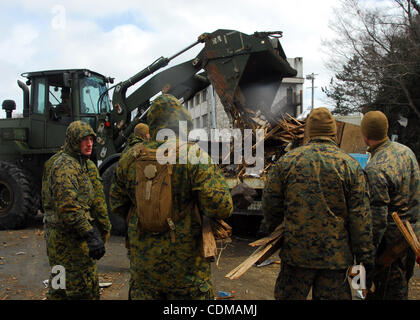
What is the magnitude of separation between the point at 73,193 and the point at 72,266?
0.61m

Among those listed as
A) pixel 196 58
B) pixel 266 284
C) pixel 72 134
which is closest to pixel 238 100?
pixel 196 58

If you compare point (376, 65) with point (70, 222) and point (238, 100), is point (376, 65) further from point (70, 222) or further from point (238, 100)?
point (70, 222)

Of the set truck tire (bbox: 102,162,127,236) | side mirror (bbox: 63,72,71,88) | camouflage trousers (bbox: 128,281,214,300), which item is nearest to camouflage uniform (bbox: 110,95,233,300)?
camouflage trousers (bbox: 128,281,214,300)

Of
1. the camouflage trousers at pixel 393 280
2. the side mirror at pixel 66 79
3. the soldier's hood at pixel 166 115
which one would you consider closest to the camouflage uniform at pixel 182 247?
the soldier's hood at pixel 166 115

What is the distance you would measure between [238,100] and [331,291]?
4379mm

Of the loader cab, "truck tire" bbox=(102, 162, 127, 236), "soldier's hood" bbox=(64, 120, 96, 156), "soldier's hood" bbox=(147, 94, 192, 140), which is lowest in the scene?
"truck tire" bbox=(102, 162, 127, 236)

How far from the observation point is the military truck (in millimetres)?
6219

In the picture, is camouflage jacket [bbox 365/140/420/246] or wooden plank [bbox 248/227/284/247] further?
camouflage jacket [bbox 365/140/420/246]

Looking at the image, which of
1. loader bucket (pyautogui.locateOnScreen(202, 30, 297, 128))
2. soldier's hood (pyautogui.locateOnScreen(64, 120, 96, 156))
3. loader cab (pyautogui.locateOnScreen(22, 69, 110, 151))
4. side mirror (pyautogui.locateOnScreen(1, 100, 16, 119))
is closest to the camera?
soldier's hood (pyautogui.locateOnScreen(64, 120, 96, 156))

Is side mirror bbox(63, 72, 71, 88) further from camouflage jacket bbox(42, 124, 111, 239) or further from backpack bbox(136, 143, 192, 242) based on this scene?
backpack bbox(136, 143, 192, 242)

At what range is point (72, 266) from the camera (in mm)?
2934

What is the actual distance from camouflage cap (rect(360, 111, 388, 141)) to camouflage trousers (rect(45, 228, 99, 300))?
2577 millimetres

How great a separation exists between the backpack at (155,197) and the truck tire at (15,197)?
626 centimetres

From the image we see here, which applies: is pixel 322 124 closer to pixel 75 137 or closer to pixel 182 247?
pixel 182 247
